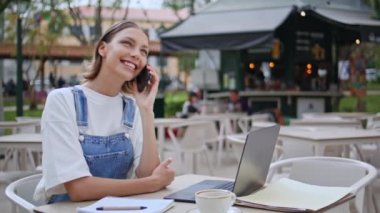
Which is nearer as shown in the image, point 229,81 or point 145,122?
point 145,122

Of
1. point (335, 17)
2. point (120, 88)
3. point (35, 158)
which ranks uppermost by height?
point (335, 17)

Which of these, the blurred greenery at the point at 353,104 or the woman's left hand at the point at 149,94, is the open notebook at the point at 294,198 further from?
the blurred greenery at the point at 353,104

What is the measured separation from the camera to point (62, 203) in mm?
1925

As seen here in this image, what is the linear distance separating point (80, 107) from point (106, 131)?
0.44 ft

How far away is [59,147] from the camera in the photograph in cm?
198

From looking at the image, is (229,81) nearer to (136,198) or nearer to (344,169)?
(344,169)

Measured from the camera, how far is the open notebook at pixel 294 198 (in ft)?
5.84

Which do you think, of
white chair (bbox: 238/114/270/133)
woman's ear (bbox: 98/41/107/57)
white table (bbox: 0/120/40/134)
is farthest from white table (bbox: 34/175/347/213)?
white chair (bbox: 238/114/270/133)

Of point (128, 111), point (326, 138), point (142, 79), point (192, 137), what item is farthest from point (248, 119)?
point (128, 111)

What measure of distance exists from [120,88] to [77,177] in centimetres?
49

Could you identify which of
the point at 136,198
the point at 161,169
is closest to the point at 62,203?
the point at 136,198

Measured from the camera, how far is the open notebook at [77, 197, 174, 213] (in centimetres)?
170

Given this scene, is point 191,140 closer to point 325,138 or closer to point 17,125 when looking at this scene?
point 17,125

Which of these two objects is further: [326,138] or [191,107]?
[191,107]
